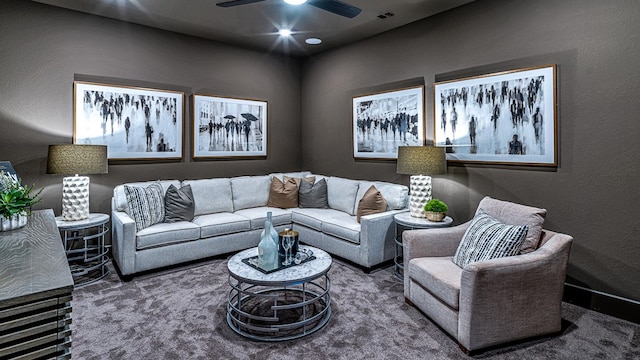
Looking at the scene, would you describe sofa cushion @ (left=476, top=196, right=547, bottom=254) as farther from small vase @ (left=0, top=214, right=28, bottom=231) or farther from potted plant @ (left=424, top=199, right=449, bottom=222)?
small vase @ (left=0, top=214, right=28, bottom=231)

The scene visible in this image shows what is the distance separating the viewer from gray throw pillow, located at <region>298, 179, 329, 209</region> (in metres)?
4.90

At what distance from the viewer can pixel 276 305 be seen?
2736 millimetres

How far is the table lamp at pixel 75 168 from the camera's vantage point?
11.5 ft

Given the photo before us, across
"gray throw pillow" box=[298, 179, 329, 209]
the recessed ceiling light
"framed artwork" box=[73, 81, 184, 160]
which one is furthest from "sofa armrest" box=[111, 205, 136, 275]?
the recessed ceiling light

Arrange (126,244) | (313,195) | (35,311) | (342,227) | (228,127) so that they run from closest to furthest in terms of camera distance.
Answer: (35,311) → (126,244) → (342,227) → (313,195) → (228,127)

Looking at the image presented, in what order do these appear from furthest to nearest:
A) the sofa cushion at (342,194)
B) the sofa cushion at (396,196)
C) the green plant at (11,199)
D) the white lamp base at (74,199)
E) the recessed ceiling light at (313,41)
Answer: the recessed ceiling light at (313,41) < the sofa cushion at (342,194) < the sofa cushion at (396,196) < the white lamp base at (74,199) < the green plant at (11,199)

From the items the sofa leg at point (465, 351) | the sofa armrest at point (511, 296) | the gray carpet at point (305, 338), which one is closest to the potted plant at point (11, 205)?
the gray carpet at point (305, 338)

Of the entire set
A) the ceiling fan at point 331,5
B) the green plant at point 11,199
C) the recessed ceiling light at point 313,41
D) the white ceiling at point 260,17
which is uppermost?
the recessed ceiling light at point 313,41

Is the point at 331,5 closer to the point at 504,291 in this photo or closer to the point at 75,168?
the point at 504,291

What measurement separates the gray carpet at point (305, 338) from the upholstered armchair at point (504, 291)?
12cm

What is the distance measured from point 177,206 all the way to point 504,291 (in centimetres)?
336

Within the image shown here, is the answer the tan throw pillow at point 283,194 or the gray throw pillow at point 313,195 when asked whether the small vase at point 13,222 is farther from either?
the gray throw pillow at point 313,195

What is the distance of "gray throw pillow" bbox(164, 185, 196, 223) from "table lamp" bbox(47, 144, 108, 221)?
71cm

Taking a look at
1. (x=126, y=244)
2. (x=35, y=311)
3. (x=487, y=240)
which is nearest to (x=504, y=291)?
(x=487, y=240)
